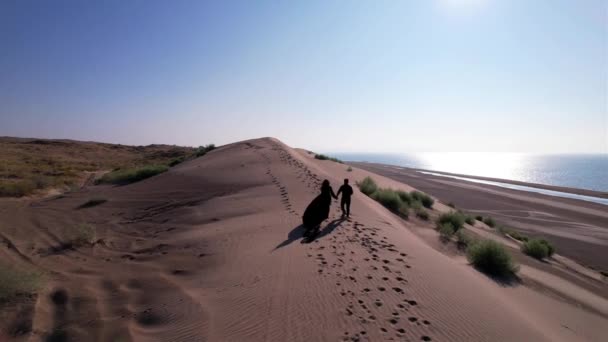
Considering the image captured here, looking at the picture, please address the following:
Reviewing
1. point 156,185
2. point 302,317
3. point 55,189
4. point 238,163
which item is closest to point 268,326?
point 302,317

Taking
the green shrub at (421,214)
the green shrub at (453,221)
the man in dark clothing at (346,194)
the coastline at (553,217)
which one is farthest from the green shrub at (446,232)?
the coastline at (553,217)

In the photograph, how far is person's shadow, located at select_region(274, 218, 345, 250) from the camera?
742 centimetres

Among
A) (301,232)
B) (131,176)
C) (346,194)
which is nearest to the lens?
(301,232)

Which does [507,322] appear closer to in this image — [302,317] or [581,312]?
[302,317]

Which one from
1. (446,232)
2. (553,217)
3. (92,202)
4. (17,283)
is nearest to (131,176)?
(92,202)

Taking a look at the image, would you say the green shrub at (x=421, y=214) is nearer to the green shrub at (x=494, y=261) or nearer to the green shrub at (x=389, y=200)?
the green shrub at (x=389, y=200)

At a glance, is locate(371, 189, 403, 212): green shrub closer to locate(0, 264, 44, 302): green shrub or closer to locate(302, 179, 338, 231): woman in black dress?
locate(302, 179, 338, 231): woman in black dress

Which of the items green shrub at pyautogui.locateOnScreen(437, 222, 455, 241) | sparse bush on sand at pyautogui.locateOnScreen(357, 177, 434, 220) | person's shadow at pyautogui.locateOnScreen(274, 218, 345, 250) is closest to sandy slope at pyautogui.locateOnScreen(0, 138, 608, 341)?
person's shadow at pyautogui.locateOnScreen(274, 218, 345, 250)

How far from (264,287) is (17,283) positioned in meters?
4.16

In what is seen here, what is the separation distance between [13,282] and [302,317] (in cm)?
491

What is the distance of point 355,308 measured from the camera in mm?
4473

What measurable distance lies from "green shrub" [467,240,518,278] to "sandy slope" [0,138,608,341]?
2.20 ft

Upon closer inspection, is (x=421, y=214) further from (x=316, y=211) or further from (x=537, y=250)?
(x=316, y=211)

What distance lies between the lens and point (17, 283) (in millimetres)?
5230
